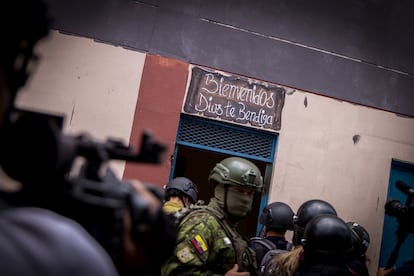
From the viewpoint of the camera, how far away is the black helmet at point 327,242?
3258 millimetres

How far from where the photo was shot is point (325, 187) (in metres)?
7.00

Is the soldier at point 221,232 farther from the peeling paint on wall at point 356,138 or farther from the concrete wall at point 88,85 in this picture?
the peeling paint on wall at point 356,138

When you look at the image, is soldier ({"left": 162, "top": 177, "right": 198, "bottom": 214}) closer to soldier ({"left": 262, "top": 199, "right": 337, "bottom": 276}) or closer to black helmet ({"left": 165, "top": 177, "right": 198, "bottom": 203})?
black helmet ({"left": 165, "top": 177, "right": 198, "bottom": 203})

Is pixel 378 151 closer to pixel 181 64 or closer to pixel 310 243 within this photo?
pixel 181 64

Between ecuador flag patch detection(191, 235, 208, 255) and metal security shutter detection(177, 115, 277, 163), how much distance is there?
10.4 feet

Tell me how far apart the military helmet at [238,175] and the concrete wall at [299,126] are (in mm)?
2410

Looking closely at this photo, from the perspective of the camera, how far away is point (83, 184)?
3.94ft

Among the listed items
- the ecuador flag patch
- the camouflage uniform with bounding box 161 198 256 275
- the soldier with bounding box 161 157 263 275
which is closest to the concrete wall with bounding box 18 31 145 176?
the soldier with bounding box 161 157 263 275

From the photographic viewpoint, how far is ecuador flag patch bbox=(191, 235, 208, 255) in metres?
3.37

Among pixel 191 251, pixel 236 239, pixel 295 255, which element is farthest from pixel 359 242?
pixel 191 251

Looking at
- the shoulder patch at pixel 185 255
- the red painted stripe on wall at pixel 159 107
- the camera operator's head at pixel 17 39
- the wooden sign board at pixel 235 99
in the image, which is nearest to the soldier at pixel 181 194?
the red painted stripe on wall at pixel 159 107

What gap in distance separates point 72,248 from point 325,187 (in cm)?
630

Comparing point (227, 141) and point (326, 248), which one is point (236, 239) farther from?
point (227, 141)

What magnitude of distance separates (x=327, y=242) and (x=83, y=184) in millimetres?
2390
